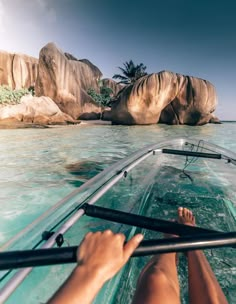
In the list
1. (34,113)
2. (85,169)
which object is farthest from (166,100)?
(85,169)

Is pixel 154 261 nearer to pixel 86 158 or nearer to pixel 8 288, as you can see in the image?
pixel 8 288

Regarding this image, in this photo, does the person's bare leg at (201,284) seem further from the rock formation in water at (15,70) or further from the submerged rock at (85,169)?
the rock formation in water at (15,70)

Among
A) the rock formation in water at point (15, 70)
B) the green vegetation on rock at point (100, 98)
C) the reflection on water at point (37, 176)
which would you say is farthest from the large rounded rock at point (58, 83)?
the reflection on water at point (37, 176)

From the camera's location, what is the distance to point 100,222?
2076 millimetres

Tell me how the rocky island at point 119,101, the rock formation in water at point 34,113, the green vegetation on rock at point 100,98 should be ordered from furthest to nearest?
the green vegetation on rock at point 100,98, the rocky island at point 119,101, the rock formation in water at point 34,113

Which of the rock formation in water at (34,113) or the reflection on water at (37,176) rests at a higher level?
the rock formation in water at (34,113)

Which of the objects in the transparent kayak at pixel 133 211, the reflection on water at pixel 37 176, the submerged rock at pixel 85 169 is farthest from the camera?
the submerged rock at pixel 85 169

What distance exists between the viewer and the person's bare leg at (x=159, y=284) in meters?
0.94

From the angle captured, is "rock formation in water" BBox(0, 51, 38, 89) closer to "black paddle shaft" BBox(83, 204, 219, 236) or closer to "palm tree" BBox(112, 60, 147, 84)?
"palm tree" BBox(112, 60, 147, 84)

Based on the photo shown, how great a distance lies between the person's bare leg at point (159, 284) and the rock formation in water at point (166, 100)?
50.4 ft

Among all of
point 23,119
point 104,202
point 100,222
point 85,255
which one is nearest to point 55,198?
point 104,202

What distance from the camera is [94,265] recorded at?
0.64 metres

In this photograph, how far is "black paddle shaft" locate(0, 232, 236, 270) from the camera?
633 millimetres

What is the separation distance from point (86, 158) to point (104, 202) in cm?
252
